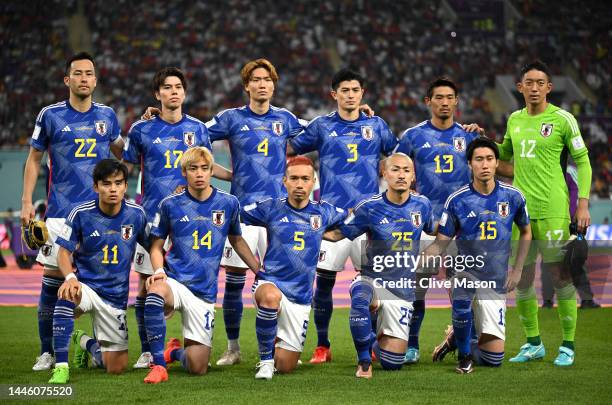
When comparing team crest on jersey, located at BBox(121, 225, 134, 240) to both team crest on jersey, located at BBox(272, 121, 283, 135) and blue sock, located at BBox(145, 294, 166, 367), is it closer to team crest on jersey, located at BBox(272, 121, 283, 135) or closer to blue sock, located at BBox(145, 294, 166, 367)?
blue sock, located at BBox(145, 294, 166, 367)

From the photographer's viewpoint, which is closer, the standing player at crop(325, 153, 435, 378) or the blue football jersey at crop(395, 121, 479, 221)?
the standing player at crop(325, 153, 435, 378)

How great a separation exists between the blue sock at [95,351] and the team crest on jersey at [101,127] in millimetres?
1665

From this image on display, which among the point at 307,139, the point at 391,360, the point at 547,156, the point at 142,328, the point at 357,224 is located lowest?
the point at 391,360

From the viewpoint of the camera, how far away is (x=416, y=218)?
6.78 metres

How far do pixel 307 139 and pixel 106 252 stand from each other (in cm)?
199

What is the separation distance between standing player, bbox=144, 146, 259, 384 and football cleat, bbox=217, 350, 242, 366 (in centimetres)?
50

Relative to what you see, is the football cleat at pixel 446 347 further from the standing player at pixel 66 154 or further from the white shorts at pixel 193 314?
the standing player at pixel 66 154

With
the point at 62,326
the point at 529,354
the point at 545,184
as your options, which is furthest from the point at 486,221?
the point at 62,326

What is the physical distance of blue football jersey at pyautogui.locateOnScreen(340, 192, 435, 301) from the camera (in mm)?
6758

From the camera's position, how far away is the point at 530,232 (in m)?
6.97

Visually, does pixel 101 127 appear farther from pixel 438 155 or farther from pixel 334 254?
pixel 438 155

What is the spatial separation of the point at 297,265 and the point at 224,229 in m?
0.62

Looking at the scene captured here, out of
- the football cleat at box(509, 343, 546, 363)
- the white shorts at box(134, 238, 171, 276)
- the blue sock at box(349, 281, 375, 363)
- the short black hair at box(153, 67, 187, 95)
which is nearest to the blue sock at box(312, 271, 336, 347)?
the blue sock at box(349, 281, 375, 363)

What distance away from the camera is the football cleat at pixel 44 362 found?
6.73 m
